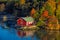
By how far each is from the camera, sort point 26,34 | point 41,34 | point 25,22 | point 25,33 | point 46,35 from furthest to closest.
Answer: point 25,22, point 25,33, point 26,34, point 41,34, point 46,35

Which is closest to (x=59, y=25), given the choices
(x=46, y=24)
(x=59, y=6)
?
(x=46, y=24)

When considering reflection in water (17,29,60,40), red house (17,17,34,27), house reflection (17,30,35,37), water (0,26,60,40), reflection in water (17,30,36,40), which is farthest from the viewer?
red house (17,17,34,27)

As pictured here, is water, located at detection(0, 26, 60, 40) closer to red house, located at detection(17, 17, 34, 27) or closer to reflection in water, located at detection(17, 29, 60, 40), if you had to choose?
reflection in water, located at detection(17, 29, 60, 40)

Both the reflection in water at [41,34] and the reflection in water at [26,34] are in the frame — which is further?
the reflection in water at [26,34]

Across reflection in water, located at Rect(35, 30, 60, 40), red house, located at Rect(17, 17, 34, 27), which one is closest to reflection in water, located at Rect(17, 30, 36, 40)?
reflection in water, located at Rect(35, 30, 60, 40)

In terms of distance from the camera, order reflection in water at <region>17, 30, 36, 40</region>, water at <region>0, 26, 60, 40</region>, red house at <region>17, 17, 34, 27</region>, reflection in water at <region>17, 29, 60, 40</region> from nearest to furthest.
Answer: water at <region>0, 26, 60, 40</region>, reflection in water at <region>17, 29, 60, 40</region>, reflection in water at <region>17, 30, 36, 40</region>, red house at <region>17, 17, 34, 27</region>

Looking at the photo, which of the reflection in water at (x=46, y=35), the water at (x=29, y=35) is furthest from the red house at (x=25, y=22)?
the reflection in water at (x=46, y=35)

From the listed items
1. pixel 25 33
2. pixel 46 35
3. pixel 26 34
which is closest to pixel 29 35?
pixel 26 34

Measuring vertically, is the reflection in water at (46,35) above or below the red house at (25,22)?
below

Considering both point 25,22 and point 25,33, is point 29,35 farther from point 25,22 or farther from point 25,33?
point 25,22

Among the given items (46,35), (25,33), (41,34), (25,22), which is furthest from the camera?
(25,22)

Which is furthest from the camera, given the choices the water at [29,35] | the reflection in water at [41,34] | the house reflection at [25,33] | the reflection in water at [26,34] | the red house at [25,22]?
the red house at [25,22]

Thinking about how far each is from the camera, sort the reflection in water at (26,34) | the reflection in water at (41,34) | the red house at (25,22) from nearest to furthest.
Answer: the reflection in water at (41,34)
the reflection in water at (26,34)
the red house at (25,22)

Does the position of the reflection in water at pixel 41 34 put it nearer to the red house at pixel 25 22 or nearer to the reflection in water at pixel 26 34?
the reflection in water at pixel 26 34
